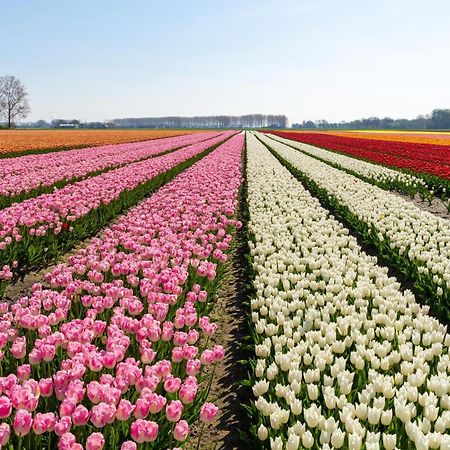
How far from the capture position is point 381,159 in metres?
23.8

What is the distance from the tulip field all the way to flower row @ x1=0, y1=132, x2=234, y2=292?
0.05m

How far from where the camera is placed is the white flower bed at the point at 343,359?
9.89 ft

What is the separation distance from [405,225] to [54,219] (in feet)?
23.1

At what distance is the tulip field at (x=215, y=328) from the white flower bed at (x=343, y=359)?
2cm

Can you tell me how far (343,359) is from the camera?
12.7 feet

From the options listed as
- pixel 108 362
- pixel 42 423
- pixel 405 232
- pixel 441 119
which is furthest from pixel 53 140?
pixel 441 119

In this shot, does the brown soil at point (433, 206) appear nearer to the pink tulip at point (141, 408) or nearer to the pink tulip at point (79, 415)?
the pink tulip at point (141, 408)

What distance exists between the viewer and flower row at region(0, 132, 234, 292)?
7.58 meters

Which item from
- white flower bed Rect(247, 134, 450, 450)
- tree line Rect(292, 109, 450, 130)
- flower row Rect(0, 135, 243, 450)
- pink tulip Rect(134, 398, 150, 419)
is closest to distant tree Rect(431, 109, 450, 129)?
tree line Rect(292, 109, 450, 130)

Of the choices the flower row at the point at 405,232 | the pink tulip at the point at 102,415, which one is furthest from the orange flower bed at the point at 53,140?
the pink tulip at the point at 102,415

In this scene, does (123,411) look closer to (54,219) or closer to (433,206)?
(54,219)

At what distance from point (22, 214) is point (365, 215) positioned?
23.7 feet

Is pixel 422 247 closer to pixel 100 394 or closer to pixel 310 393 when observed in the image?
pixel 310 393

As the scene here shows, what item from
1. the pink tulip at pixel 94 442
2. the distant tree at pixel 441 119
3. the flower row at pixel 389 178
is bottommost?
the pink tulip at pixel 94 442
